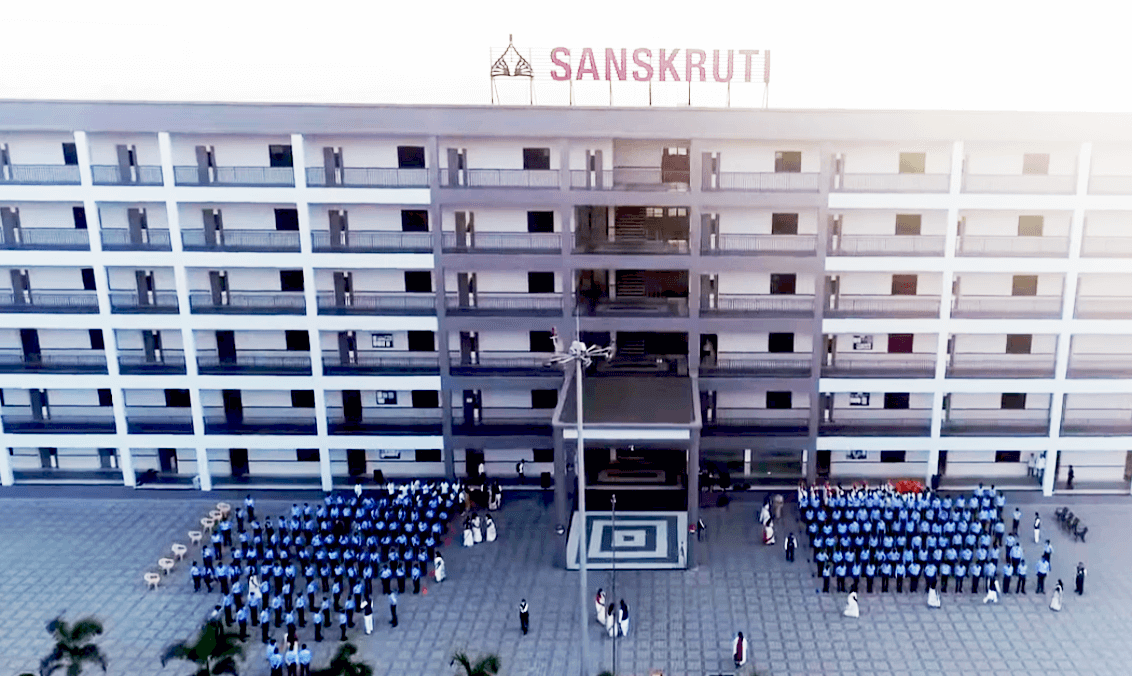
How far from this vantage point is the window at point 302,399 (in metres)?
41.2

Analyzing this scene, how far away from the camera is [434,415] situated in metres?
41.2

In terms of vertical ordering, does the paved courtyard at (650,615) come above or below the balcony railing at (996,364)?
below

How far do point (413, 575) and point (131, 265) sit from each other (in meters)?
18.2

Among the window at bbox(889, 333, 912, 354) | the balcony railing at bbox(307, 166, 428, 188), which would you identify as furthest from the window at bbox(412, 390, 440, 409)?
the window at bbox(889, 333, 912, 354)

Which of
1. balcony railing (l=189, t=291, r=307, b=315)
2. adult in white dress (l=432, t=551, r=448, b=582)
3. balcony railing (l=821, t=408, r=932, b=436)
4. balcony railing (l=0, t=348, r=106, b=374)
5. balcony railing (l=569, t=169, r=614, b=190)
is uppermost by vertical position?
balcony railing (l=569, t=169, r=614, b=190)

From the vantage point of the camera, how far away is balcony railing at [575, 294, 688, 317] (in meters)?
39.0

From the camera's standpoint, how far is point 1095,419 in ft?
132

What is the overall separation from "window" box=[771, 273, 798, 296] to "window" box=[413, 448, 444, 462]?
1654 cm

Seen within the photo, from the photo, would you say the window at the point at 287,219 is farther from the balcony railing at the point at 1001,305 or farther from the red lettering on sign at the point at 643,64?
the balcony railing at the point at 1001,305

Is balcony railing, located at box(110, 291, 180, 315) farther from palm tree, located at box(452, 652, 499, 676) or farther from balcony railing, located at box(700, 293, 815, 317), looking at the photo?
balcony railing, located at box(700, 293, 815, 317)

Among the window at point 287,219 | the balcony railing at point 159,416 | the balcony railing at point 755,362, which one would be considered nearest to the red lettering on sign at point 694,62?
the balcony railing at point 755,362

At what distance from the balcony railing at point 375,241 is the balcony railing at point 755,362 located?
13303 mm

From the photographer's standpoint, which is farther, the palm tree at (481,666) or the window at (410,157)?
the window at (410,157)

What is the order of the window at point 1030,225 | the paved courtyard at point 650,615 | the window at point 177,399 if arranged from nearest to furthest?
1. the paved courtyard at point 650,615
2. the window at point 1030,225
3. the window at point 177,399
